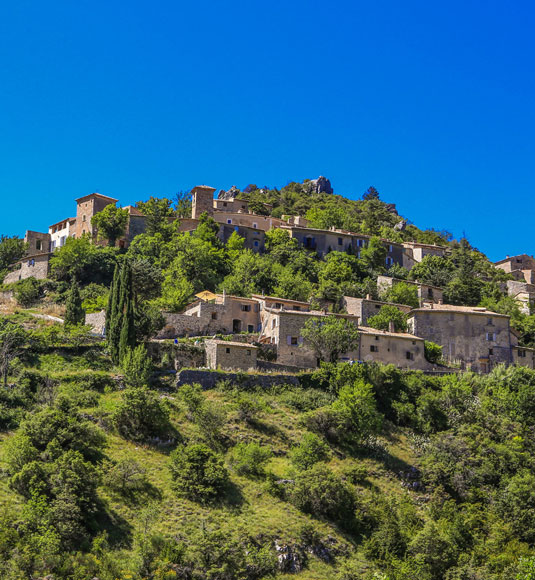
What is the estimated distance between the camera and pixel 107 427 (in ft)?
158

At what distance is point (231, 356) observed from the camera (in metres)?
57.4

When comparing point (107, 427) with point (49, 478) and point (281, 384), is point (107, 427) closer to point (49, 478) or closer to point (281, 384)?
point (49, 478)

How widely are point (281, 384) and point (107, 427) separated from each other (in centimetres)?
1356

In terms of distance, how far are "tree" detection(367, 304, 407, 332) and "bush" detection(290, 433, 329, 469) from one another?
19.3m

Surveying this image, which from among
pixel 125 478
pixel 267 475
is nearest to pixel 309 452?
pixel 267 475

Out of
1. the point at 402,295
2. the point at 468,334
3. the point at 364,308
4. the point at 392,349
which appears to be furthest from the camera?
the point at 402,295

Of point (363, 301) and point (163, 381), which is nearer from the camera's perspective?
point (163, 381)

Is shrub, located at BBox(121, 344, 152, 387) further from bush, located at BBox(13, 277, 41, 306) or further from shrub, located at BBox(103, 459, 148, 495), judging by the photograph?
bush, located at BBox(13, 277, 41, 306)

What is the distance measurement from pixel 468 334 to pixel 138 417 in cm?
3203

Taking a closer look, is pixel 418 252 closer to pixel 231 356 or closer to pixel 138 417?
pixel 231 356

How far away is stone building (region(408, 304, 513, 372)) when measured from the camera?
67.7 metres

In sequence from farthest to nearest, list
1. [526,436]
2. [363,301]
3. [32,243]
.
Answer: [32,243] → [363,301] → [526,436]

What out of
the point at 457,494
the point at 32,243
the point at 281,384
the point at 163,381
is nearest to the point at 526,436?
the point at 457,494

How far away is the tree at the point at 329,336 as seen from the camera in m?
59.6
